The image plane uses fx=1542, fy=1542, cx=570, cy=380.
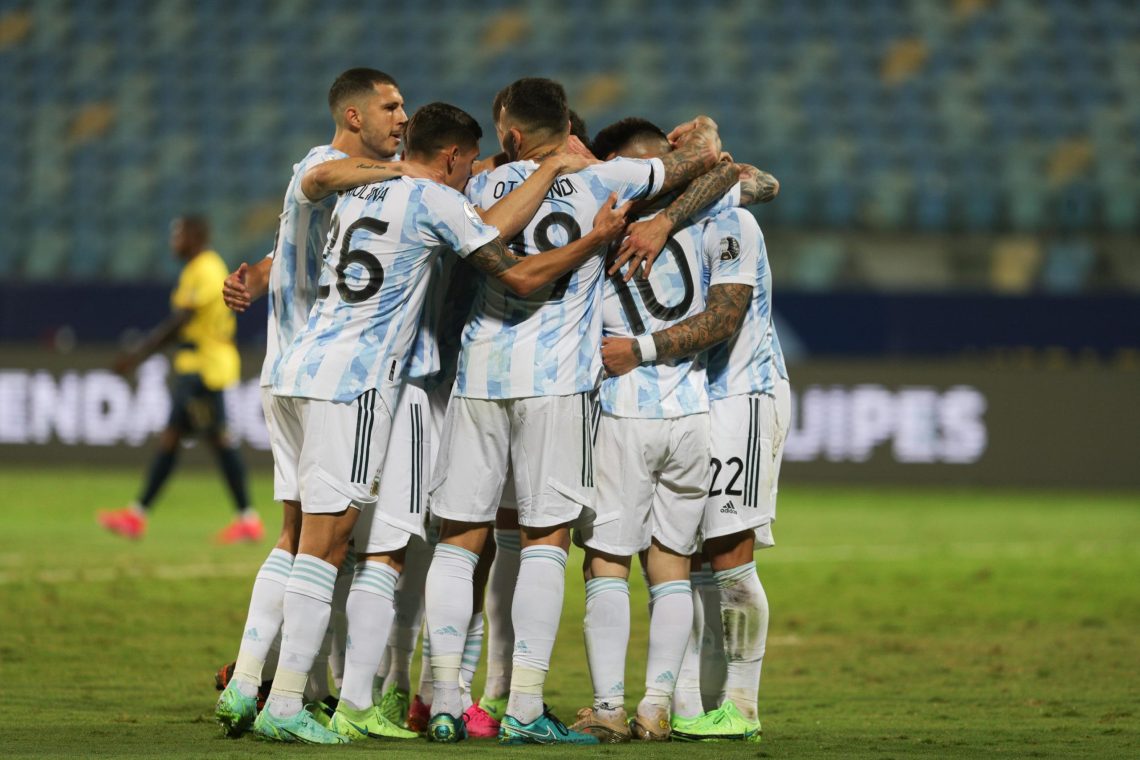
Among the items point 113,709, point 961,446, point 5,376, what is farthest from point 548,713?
point 5,376

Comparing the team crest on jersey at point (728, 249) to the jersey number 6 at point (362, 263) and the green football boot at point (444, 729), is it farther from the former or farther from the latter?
the green football boot at point (444, 729)

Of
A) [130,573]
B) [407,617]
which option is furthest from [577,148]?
[130,573]

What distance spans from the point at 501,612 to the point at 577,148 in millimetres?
1662

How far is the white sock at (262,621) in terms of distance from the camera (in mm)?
4922

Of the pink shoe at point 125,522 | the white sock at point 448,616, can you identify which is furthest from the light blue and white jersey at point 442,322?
the pink shoe at point 125,522

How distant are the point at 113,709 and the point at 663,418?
2214 mm

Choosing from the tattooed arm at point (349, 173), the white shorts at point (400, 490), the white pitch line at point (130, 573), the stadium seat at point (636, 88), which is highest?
the stadium seat at point (636, 88)

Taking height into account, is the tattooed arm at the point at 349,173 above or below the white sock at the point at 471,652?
above

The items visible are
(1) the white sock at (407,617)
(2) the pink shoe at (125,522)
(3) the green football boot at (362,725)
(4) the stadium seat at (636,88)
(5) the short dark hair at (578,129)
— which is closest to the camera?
(3) the green football boot at (362,725)

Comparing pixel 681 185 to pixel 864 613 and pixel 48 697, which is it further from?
pixel 864 613

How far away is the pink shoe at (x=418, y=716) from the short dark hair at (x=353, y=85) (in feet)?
6.60

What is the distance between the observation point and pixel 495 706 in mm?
5359

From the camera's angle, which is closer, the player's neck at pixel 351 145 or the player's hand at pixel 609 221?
the player's hand at pixel 609 221

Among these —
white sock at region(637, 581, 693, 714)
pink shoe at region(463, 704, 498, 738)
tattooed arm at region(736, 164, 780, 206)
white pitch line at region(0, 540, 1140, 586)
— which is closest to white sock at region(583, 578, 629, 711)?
white sock at region(637, 581, 693, 714)
